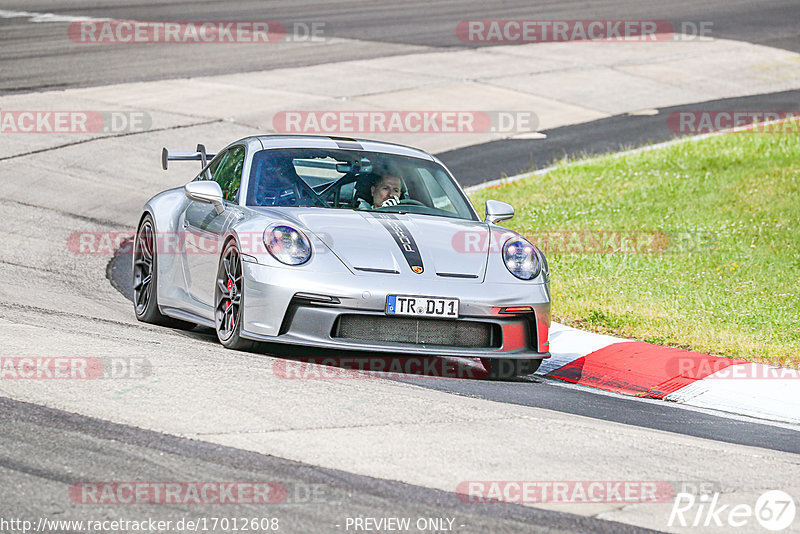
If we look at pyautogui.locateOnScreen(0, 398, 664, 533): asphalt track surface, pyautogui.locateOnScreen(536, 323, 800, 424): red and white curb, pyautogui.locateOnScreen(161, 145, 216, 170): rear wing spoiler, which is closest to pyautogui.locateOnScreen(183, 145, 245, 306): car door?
pyautogui.locateOnScreen(161, 145, 216, 170): rear wing spoiler

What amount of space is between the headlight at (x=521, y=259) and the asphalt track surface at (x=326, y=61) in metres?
0.68

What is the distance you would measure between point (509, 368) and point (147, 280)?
2.79 meters

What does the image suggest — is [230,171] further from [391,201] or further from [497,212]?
[497,212]

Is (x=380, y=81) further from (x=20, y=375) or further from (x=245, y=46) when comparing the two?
(x=20, y=375)

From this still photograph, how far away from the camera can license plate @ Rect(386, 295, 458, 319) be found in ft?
22.2

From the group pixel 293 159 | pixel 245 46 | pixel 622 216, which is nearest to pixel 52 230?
pixel 293 159

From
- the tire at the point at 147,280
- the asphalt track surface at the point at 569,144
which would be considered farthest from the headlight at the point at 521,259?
the asphalt track surface at the point at 569,144

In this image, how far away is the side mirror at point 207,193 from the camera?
767 centimetres

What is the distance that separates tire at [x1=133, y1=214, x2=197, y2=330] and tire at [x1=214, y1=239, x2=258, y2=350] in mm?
1191

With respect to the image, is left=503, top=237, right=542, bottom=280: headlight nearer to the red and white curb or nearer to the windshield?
the windshield

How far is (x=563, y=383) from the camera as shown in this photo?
25.3ft

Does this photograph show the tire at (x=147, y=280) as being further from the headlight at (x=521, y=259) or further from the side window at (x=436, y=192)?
the headlight at (x=521, y=259)

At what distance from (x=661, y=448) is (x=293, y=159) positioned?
3593mm

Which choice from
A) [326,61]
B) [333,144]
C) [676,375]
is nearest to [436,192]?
[333,144]
